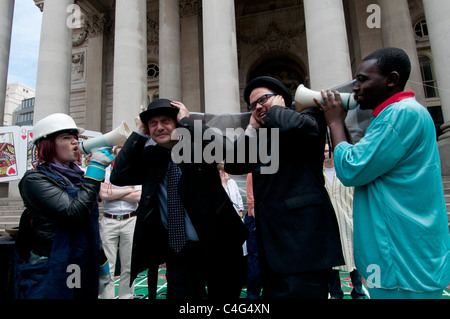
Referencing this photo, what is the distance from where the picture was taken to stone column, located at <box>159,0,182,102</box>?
15.2m

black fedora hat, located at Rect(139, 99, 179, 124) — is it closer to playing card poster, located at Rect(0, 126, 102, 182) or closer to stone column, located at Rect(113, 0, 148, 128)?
playing card poster, located at Rect(0, 126, 102, 182)

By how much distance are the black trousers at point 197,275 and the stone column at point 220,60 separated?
8.29 meters

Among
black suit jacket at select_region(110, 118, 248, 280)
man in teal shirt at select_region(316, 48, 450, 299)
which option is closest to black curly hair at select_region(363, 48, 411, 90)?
man in teal shirt at select_region(316, 48, 450, 299)

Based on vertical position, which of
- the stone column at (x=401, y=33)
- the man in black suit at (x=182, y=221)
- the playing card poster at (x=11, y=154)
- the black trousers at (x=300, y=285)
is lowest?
the black trousers at (x=300, y=285)

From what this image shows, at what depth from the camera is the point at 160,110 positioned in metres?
2.28

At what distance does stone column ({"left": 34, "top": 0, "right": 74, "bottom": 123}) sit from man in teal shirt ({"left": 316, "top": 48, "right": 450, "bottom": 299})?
1333 centimetres

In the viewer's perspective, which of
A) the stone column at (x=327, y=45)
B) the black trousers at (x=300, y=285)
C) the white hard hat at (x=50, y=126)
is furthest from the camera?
the stone column at (x=327, y=45)

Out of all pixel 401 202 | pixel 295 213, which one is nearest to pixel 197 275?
pixel 295 213

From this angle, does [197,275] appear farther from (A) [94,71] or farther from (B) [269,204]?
(A) [94,71]

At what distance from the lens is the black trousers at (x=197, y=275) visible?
203 cm

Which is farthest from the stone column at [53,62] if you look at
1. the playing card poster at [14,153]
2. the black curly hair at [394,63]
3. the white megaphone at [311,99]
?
the black curly hair at [394,63]

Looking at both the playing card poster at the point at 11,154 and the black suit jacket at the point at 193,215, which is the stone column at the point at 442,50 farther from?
the playing card poster at the point at 11,154

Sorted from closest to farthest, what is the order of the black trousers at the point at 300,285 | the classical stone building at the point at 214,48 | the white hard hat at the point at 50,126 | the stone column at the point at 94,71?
the black trousers at the point at 300,285 → the white hard hat at the point at 50,126 → the classical stone building at the point at 214,48 → the stone column at the point at 94,71
